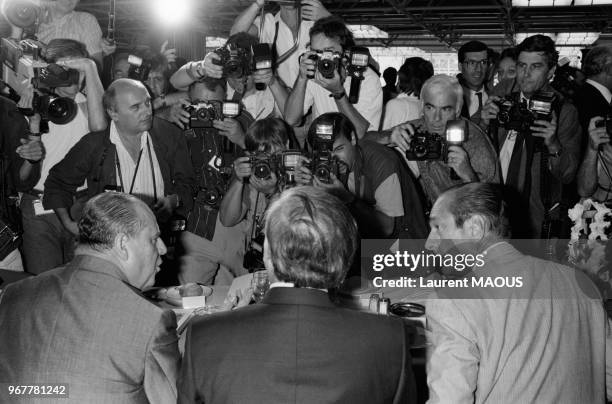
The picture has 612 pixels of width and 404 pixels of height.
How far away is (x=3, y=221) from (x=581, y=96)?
3635 millimetres

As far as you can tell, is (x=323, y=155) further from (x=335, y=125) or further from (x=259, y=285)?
(x=259, y=285)

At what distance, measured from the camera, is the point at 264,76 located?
4203 mm

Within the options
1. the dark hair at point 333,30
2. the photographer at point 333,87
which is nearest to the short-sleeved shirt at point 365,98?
the photographer at point 333,87

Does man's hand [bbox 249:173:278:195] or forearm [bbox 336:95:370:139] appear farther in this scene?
forearm [bbox 336:95:370:139]

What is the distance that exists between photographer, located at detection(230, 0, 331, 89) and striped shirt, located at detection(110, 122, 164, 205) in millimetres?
1165

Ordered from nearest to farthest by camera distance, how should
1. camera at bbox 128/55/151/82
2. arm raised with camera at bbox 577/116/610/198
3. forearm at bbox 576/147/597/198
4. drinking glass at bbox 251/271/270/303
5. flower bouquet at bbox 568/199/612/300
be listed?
drinking glass at bbox 251/271/270/303 < flower bouquet at bbox 568/199/612/300 < arm raised with camera at bbox 577/116/610/198 < forearm at bbox 576/147/597/198 < camera at bbox 128/55/151/82

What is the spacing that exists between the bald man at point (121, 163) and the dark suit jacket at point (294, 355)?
2.28 metres

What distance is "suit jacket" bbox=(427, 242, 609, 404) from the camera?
177cm

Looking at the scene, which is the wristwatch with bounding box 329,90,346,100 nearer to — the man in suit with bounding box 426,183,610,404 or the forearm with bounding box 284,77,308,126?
the forearm with bounding box 284,77,308,126

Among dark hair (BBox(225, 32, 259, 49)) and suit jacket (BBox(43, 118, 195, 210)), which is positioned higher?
dark hair (BBox(225, 32, 259, 49))

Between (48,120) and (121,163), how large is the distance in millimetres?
512

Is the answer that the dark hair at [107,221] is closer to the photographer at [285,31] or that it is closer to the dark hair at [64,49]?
the dark hair at [64,49]

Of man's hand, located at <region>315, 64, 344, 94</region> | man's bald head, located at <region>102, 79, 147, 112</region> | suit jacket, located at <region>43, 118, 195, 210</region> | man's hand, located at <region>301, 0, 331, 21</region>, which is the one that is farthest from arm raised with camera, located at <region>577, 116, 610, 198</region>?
suit jacket, located at <region>43, 118, 195, 210</region>

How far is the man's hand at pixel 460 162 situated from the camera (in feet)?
11.4
